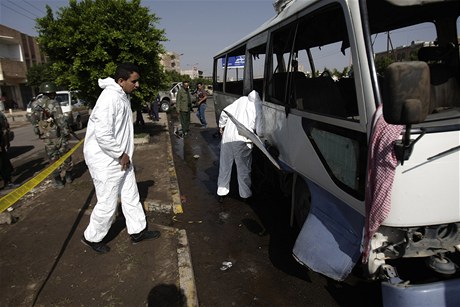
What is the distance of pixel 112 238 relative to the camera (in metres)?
4.02

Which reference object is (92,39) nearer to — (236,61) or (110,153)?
(236,61)

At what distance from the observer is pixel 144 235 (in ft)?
13.1

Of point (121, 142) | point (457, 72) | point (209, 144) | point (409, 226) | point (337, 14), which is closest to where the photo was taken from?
point (409, 226)

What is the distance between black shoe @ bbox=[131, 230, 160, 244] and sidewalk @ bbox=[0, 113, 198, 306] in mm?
71

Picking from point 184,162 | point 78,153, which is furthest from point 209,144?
point 78,153

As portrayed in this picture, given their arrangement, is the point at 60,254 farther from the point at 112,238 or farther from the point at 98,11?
the point at 98,11

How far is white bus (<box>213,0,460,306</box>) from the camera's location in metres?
1.93

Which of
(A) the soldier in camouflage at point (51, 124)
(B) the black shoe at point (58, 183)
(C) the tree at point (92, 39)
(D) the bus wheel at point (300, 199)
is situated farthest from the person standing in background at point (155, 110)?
(D) the bus wheel at point (300, 199)

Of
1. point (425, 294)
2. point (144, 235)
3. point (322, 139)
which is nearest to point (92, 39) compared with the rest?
point (144, 235)

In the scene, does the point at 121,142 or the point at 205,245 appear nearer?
the point at 121,142

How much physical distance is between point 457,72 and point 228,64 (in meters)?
5.75

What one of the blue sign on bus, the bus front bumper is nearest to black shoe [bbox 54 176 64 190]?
the blue sign on bus

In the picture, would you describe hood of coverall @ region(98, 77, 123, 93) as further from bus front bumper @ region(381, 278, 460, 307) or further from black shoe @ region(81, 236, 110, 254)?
bus front bumper @ region(381, 278, 460, 307)

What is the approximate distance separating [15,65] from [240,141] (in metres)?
39.2
